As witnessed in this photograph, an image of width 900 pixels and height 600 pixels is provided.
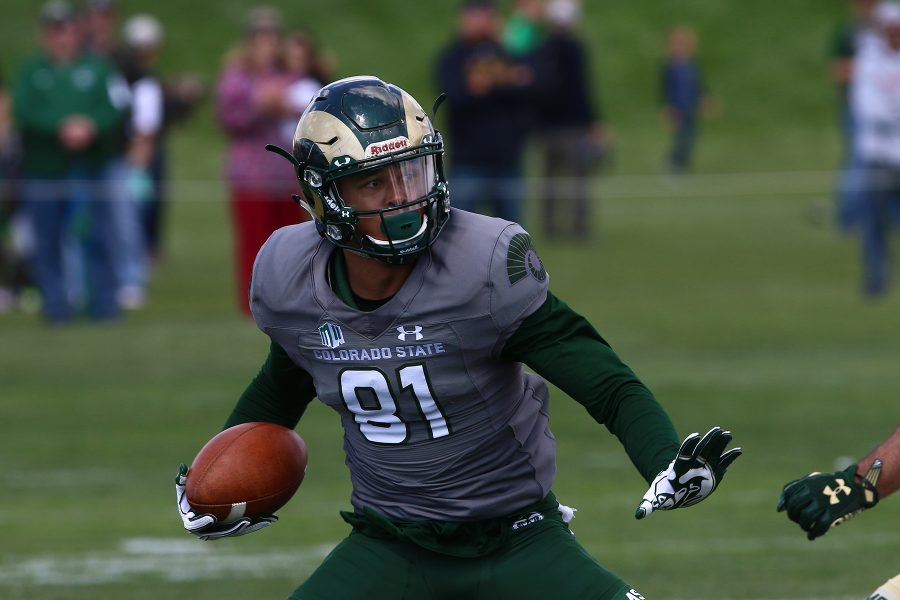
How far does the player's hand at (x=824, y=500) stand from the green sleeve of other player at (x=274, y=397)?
51.1 inches

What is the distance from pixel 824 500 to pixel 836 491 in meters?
0.05

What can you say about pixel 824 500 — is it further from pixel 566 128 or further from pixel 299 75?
pixel 566 128

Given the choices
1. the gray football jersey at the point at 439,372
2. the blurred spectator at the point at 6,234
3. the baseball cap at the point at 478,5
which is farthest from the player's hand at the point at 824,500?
the blurred spectator at the point at 6,234

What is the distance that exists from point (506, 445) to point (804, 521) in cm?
74

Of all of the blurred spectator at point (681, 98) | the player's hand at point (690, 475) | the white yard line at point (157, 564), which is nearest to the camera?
the player's hand at point (690, 475)

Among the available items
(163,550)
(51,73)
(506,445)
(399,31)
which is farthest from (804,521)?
(399,31)

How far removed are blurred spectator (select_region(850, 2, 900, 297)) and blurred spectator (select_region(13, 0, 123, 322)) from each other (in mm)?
5668

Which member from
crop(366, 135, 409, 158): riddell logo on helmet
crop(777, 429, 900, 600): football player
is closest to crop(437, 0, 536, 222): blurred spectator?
crop(366, 135, 409, 158): riddell logo on helmet

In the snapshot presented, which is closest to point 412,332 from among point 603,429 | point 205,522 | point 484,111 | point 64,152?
point 205,522

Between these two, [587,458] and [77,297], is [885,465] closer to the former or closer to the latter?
[587,458]

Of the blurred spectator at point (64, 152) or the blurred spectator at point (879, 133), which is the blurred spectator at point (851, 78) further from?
the blurred spectator at point (64, 152)

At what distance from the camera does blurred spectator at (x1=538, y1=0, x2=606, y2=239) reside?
16266 mm

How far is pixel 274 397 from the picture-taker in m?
4.34

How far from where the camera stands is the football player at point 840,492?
3.53 m
